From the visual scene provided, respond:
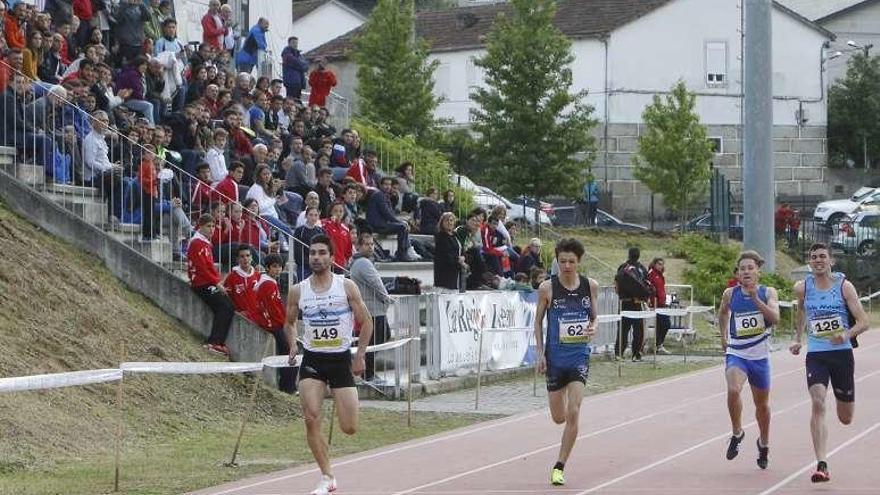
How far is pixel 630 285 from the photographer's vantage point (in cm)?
2995

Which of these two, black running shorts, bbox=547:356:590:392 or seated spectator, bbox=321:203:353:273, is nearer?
black running shorts, bbox=547:356:590:392

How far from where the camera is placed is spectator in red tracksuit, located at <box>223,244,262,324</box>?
20469 millimetres

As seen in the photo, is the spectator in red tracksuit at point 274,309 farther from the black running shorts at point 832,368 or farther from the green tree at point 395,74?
the green tree at point 395,74

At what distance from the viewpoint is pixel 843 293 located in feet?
48.7

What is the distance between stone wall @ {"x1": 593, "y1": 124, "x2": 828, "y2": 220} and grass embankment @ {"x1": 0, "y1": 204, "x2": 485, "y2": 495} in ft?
129

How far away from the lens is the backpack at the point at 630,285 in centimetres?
2994

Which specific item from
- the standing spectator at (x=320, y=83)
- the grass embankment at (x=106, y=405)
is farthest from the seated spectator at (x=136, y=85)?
the standing spectator at (x=320, y=83)

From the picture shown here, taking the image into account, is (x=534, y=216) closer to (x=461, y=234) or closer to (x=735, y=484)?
(x=461, y=234)

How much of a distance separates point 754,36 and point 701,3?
2908cm

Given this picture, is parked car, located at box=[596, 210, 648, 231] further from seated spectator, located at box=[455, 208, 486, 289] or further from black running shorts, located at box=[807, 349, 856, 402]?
black running shorts, located at box=[807, 349, 856, 402]

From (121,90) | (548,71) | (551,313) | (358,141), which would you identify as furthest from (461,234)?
(548,71)

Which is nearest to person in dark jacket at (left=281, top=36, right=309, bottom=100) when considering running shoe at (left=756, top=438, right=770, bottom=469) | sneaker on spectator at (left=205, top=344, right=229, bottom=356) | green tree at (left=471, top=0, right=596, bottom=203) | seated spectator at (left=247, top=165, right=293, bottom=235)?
seated spectator at (left=247, top=165, right=293, bottom=235)

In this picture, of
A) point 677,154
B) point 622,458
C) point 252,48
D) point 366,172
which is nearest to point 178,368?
point 622,458

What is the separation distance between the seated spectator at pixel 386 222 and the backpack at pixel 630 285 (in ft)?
14.6
